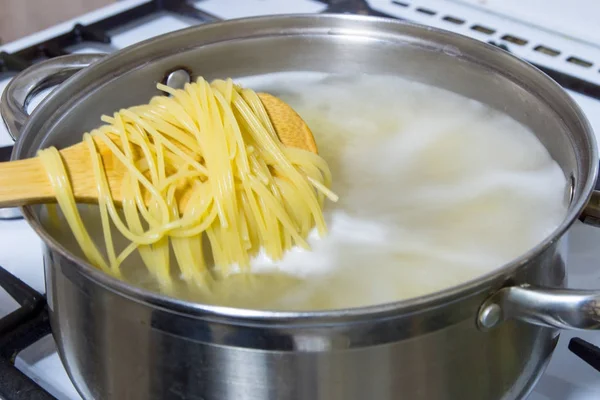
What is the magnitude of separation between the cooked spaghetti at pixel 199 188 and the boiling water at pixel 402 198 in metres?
0.02

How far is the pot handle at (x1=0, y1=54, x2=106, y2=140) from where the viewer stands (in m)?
0.70

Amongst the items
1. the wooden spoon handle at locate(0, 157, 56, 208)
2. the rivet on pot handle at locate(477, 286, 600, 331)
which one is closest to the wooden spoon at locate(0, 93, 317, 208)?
the wooden spoon handle at locate(0, 157, 56, 208)

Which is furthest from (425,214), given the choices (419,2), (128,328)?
(419,2)

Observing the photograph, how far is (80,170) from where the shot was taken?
66cm

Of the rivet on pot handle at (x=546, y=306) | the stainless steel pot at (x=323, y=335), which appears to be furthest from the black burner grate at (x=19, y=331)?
the rivet on pot handle at (x=546, y=306)

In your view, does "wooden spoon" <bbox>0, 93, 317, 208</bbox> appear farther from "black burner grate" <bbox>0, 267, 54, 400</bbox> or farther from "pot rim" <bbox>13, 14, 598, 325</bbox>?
"black burner grate" <bbox>0, 267, 54, 400</bbox>

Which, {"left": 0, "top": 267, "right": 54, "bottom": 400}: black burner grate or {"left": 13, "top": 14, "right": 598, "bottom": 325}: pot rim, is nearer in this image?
{"left": 13, "top": 14, "right": 598, "bottom": 325}: pot rim

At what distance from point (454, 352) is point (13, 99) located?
477mm

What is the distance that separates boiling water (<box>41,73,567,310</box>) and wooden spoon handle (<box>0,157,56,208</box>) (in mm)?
93

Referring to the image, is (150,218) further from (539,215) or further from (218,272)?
(539,215)

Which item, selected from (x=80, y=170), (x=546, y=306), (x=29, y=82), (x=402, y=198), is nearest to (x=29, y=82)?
(x=29, y=82)

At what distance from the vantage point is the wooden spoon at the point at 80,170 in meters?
0.59

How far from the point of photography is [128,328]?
0.51 meters

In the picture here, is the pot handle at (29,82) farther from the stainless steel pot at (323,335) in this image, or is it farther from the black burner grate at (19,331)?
the black burner grate at (19,331)
